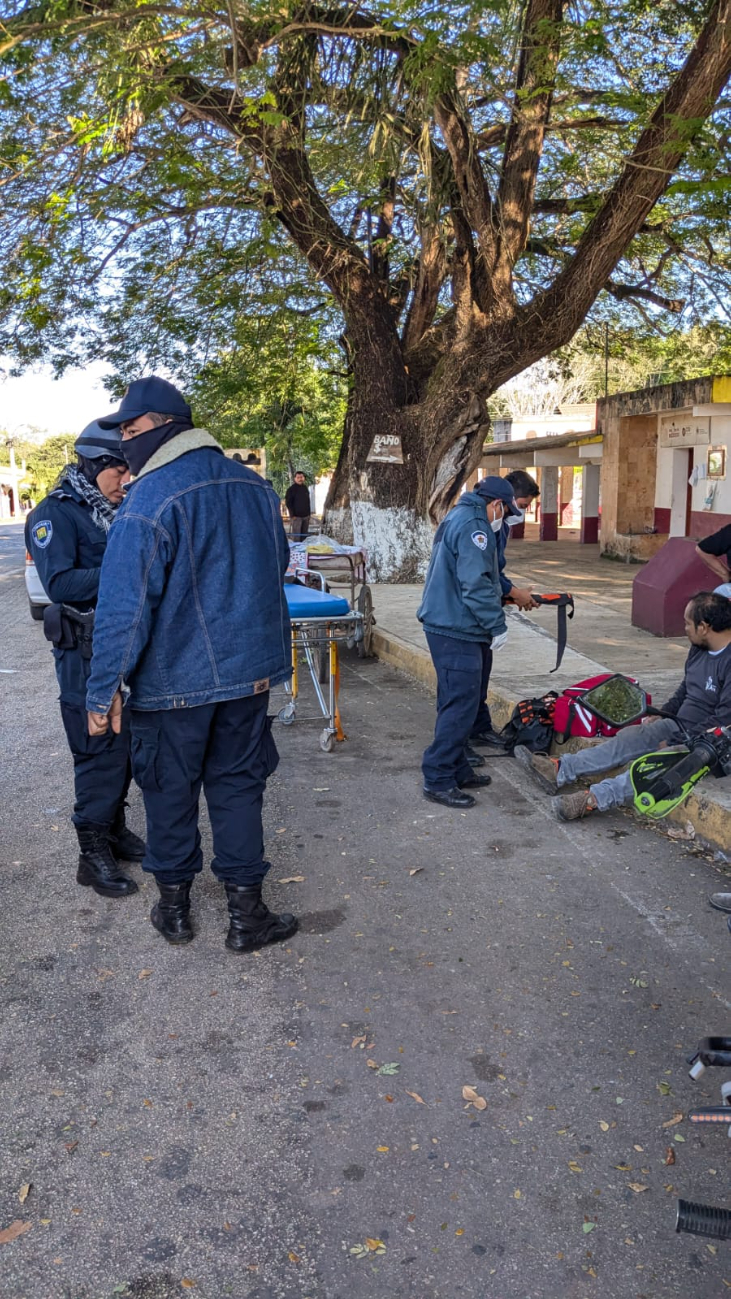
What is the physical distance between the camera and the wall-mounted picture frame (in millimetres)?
14727

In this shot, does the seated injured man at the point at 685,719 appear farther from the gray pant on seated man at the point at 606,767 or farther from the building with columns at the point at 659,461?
the building with columns at the point at 659,461

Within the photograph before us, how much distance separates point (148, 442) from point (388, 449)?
9.57 meters

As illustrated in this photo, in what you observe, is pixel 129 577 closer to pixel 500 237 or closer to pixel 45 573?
pixel 45 573

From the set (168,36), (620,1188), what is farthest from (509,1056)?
(168,36)

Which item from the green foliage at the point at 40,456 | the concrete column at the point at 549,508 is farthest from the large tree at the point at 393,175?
the green foliage at the point at 40,456

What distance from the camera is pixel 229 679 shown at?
11.6 ft

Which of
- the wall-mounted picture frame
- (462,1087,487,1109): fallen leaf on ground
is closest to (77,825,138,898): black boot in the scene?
(462,1087,487,1109): fallen leaf on ground

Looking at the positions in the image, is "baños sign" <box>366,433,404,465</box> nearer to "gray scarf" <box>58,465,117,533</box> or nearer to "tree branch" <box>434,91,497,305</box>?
"tree branch" <box>434,91,497,305</box>

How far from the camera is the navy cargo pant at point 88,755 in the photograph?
4.20 meters

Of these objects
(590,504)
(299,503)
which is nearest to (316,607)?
(299,503)

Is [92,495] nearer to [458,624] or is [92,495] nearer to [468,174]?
[458,624]

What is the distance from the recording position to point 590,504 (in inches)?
984

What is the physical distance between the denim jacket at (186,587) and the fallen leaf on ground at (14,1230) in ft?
5.27

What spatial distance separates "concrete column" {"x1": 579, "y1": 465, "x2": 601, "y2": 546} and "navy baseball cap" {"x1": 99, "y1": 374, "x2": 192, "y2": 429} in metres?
21.9
